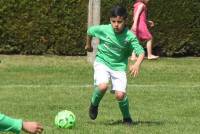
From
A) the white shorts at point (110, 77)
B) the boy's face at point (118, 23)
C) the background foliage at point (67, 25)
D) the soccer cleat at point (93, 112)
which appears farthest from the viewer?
the background foliage at point (67, 25)

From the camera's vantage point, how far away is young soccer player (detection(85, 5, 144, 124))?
32.6ft

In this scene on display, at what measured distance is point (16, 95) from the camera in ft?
42.2

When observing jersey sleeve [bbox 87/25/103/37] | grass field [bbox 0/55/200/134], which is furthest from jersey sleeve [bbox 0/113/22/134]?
jersey sleeve [bbox 87/25/103/37]

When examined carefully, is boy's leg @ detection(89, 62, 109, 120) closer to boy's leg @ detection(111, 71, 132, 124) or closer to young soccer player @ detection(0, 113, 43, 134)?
boy's leg @ detection(111, 71, 132, 124)

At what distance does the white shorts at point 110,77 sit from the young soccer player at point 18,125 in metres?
4.49

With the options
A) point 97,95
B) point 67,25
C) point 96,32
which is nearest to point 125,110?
point 97,95

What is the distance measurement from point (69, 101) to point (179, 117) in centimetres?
227

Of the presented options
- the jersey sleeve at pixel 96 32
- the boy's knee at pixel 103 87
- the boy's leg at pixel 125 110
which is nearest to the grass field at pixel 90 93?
the boy's leg at pixel 125 110

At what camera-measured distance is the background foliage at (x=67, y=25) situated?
1959 cm

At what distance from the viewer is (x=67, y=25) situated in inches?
776

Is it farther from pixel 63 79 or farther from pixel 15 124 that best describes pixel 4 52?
pixel 15 124

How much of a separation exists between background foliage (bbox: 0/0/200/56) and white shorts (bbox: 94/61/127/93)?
31.4ft

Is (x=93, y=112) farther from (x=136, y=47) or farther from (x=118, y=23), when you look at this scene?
(x=118, y=23)

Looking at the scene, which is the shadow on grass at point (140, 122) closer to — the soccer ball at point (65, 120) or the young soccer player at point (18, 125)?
the soccer ball at point (65, 120)
